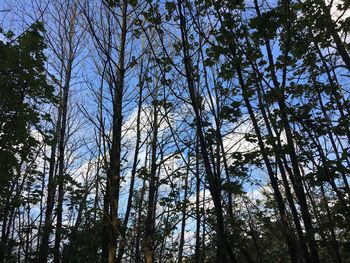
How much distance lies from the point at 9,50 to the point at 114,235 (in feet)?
15.9

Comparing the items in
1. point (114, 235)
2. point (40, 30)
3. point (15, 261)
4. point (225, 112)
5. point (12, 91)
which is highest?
point (40, 30)

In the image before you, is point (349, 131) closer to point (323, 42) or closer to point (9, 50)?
point (323, 42)

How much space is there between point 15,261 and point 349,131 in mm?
8128

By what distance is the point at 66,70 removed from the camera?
11.0 meters

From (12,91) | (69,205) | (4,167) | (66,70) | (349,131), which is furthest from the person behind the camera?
(66,70)

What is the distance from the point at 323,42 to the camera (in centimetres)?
486

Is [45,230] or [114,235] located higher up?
[45,230]

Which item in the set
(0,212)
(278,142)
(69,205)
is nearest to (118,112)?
(278,142)

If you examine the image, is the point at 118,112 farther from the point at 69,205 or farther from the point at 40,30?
the point at 69,205

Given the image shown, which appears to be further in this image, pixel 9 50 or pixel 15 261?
pixel 15 261

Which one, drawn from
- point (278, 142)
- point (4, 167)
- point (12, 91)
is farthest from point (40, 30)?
point (278, 142)

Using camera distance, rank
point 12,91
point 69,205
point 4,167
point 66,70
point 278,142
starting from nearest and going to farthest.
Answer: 1. point 278,142
2. point 4,167
3. point 12,91
4. point 69,205
5. point 66,70

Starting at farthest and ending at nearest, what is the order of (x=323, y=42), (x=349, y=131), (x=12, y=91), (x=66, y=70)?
(x=66, y=70)
(x=12, y=91)
(x=323, y=42)
(x=349, y=131)

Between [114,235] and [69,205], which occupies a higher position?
[69,205]
